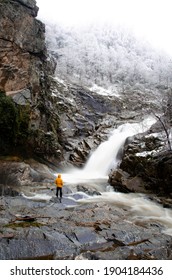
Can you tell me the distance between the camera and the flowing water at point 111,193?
50.0 ft

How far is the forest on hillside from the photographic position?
2992 inches

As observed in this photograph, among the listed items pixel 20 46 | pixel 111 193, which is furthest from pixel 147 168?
pixel 20 46

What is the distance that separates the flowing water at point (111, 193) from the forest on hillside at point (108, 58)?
34056mm

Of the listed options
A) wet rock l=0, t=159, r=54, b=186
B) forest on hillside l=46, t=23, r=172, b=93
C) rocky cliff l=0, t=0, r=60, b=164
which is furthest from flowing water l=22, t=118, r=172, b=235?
forest on hillside l=46, t=23, r=172, b=93

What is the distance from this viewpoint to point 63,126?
3781 cm

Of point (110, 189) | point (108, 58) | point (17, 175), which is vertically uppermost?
point (108, 58)

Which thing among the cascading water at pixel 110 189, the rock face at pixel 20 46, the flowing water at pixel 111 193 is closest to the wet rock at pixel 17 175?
the flowing water at pixel 111 193

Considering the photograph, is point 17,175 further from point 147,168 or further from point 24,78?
point 24,78

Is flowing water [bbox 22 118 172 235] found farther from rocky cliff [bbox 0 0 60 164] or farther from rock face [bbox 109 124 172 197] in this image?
rocky cliff [bbox 0 0 60 164]

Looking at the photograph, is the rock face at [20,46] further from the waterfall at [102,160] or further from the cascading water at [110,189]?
the cascading water at [110,189]

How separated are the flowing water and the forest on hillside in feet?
112

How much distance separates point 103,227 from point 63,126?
27031 millimetres

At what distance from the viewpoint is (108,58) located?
9688cm

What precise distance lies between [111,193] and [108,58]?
82144 millimetres
